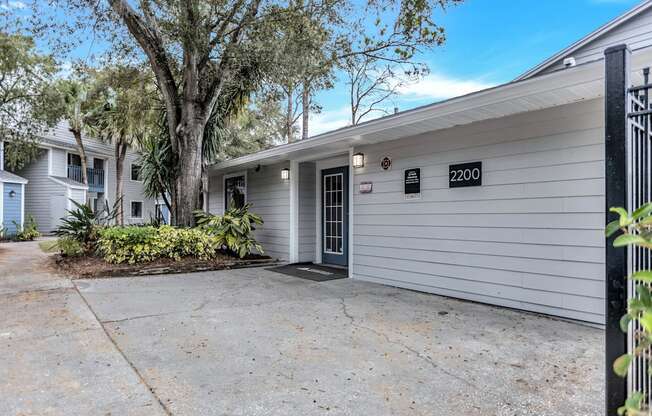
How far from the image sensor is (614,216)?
1600 millimetres

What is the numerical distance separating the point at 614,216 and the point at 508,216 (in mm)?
3023

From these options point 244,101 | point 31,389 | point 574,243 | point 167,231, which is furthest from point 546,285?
point 244,101

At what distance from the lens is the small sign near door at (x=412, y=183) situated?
5488 millimetres

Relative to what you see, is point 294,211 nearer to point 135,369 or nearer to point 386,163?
point 386,163

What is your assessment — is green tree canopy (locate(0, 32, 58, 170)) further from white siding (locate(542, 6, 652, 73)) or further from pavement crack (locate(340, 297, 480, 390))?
white siding (locate(542, 6, 652, 73))

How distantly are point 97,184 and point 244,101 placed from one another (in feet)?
43.9

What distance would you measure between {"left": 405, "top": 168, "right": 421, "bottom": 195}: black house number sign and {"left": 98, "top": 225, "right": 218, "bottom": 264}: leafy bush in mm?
4149

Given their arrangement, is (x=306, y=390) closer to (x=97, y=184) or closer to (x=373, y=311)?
(x=373, y=311)

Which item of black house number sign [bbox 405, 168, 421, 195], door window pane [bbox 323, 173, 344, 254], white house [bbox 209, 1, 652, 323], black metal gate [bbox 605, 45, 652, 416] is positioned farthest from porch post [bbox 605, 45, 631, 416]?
door window pane [bbox 323, 173, 344, 254]

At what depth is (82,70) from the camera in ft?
30.2

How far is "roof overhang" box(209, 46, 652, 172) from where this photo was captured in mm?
3332

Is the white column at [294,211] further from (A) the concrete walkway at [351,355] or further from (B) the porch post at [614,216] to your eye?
(B) the porch post at [614,216]

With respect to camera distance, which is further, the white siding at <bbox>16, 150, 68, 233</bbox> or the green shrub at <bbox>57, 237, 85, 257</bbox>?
the white siding at <bbox>16, 150, 68, 233</bbox>

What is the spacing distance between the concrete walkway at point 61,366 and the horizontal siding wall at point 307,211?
4325mm
